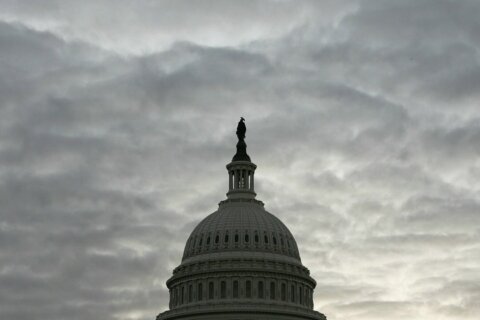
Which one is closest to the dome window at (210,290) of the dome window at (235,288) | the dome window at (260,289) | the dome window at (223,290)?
the dome window at (223,290)

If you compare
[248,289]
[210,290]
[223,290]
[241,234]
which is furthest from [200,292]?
[241,234]

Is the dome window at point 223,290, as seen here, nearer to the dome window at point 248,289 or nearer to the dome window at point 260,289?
the dome window at point 248,289

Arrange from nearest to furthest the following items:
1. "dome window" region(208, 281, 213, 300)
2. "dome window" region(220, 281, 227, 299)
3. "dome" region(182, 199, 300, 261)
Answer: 1. "dome window" region(220, 281, 227, 299)
2. "dome window" region(208, 281, 213, 300)
3. "dome" region(182, 199, 300, 261)

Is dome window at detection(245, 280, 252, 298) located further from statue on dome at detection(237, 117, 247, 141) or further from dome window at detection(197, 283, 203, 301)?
statue on dome at detection(237, 117, 247, 141)

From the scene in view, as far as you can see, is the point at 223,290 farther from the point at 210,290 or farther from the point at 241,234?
the point at 241,234

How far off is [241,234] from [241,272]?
6.69m

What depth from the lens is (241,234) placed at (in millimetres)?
181500

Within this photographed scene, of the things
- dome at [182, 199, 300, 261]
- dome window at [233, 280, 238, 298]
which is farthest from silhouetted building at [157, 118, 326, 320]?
dome window at [233, 280, 238, 298]

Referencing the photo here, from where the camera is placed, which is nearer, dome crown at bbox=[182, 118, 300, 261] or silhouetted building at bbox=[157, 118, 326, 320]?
silhouetted building at bbox=[157, 118, 326, 320]

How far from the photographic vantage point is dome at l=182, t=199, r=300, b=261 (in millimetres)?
181000

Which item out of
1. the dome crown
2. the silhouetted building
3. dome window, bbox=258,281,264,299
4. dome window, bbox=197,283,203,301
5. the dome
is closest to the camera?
the silhouetted building

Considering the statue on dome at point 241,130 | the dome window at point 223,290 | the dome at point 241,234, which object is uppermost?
the statue on dome at point 241,130

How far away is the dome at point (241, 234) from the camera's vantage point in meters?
181

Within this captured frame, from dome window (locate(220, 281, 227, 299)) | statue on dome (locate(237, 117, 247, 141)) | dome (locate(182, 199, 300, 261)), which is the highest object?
statue on dome (locate(237, 117, 247, 141))
